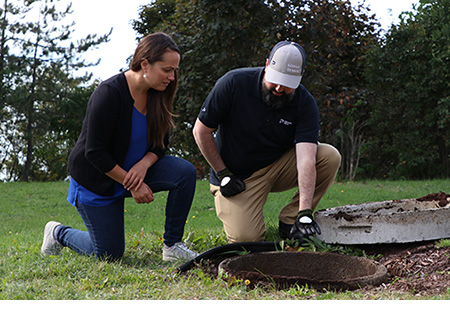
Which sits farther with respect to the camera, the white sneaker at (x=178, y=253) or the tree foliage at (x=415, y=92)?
the tree foliage at (x=415, y=92)

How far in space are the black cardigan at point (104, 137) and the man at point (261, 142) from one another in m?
0.61

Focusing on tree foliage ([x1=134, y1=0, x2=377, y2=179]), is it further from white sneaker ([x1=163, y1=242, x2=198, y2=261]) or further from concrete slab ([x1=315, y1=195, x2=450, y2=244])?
white sneaker ([x1=163, y1=242, x2=198, y2=261])

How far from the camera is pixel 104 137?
10.5ft

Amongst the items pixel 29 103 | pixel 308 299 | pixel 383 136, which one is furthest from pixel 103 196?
pixel 29 103

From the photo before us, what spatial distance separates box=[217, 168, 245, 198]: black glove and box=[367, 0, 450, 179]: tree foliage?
724cm

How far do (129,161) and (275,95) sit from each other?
1134 millimetres

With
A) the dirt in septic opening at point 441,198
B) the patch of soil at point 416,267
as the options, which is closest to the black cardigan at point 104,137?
the patch of soil at point 416,267

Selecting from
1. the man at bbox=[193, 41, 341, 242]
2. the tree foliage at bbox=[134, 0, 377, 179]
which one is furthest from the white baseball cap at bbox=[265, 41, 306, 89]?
the tree foliage at bbox=[134, 0, 377, 179]

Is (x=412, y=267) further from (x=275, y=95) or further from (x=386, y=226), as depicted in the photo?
(x=275, y=95)

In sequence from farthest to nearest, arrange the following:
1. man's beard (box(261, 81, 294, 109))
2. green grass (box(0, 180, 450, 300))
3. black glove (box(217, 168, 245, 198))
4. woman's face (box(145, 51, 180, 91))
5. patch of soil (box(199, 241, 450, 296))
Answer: black glove (box(217, 168, 245, 198)) → man's beard (box(261, 81, 294, 109)) → woman's face (box(145, 51, 180, 91)) → patch of soil (box(199, 241, 450, 296)) → green grass (box(0, 180, 450, 300))

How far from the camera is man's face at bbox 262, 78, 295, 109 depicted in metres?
3.57

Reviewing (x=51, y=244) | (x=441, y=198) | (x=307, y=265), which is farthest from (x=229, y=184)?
(x=441, y=198)

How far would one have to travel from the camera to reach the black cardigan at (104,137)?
3.17 metres

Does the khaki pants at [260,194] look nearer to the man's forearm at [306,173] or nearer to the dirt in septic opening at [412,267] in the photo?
the man's forearm at [306,173]
